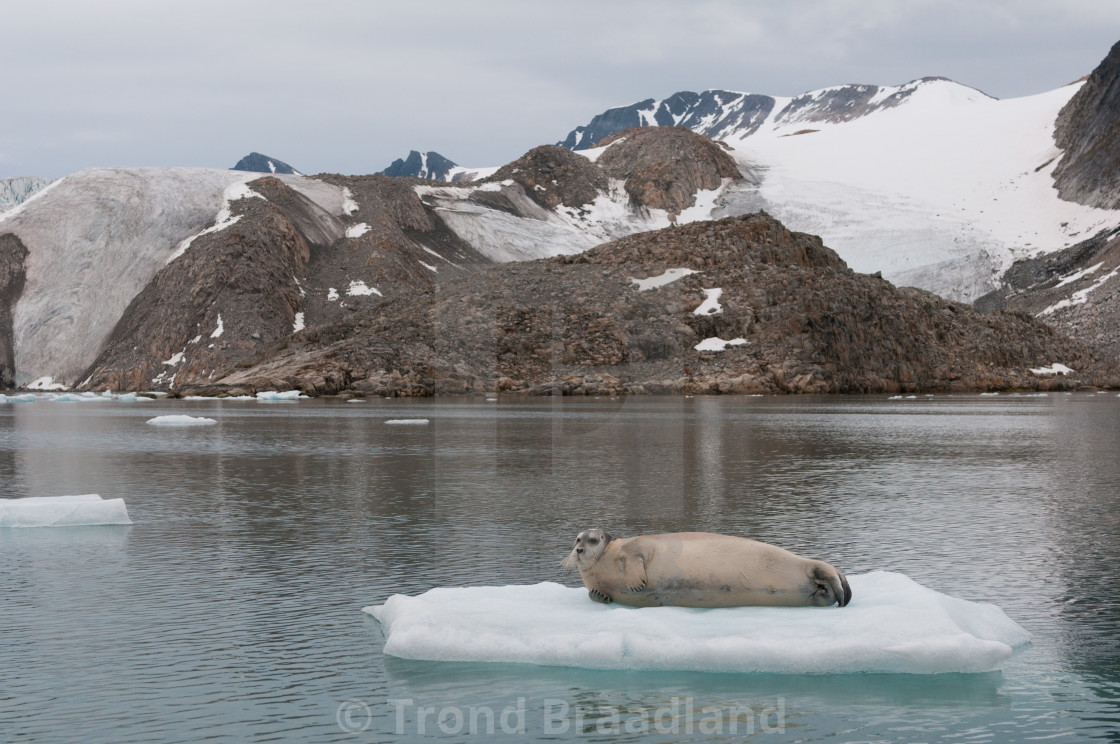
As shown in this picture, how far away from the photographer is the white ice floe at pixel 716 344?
116625 mm

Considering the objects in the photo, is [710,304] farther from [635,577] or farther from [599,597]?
[635,577]

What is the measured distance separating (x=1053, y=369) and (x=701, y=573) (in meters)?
129

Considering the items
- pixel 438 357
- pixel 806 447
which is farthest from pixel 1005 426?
pixel 438 357

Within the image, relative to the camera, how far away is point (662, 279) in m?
129

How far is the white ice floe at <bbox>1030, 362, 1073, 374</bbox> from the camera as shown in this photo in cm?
12644

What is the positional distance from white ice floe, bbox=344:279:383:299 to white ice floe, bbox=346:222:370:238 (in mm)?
15068

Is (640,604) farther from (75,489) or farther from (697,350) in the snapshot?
(697,350)

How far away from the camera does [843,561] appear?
17.4m

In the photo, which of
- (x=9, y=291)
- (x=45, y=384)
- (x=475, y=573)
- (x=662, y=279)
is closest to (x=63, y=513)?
(x=475, y=573)

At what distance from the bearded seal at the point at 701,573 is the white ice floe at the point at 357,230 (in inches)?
6615

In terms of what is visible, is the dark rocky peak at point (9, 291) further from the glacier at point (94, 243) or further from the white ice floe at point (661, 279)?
the white ice floe at point (661, 279)

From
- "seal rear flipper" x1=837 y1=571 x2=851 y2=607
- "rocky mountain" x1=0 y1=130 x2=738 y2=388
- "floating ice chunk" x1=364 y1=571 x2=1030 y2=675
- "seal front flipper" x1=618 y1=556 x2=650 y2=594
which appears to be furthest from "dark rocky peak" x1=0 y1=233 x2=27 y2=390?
"seal rear flipper" x1=837 y1=571 x2=851 y2=607

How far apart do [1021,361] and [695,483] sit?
361 ft

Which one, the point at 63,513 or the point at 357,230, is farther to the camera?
the point at 357,230
